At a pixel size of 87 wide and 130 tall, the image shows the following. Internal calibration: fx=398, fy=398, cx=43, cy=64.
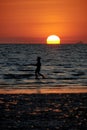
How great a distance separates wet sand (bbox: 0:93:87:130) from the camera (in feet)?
55.3

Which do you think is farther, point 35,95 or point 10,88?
point 10,88

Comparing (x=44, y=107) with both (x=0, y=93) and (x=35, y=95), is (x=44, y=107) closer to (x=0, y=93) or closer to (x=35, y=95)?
(x=35, y=95)

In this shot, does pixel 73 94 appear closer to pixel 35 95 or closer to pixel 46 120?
pixel 35 95

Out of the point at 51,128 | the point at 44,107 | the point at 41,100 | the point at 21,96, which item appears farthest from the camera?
the point at 21,96

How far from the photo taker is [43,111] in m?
20.0

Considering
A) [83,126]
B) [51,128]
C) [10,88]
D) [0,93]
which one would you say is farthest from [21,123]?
[10,88]

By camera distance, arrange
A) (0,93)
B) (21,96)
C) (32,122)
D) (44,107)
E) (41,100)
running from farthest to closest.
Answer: (0,93), (21,96), (41,100), (44,107), (32,122)

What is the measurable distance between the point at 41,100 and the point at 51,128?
7.62 meters

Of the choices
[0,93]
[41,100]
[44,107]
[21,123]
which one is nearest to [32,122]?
[21,123]

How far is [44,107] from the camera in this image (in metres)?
21.2

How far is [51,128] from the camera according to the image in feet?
53.4

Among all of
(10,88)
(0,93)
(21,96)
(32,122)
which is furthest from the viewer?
(10,88)

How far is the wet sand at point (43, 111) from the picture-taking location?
1684cm

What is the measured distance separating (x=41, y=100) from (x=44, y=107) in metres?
2.67
